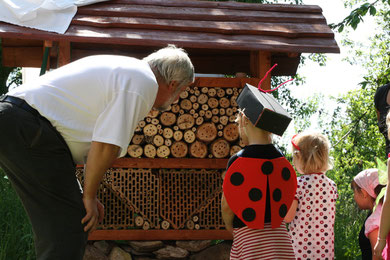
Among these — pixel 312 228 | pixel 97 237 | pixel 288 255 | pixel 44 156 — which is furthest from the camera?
pixel 97 237

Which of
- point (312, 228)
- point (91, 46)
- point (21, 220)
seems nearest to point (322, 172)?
point (312, 228)

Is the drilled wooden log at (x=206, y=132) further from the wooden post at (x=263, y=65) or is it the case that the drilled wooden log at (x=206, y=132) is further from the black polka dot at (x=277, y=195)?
the black polka dot at (x=277, y=195)

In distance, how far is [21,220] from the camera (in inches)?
264

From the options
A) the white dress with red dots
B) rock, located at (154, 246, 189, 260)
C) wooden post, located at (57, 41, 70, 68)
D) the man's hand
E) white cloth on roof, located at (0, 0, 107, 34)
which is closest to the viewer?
the man's hand

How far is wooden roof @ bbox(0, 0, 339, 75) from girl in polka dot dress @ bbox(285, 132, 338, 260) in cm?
148

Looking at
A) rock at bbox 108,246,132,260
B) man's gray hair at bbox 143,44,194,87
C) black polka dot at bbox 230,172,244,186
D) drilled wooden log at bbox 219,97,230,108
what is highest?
man's gray hair at bbox 143,44,194,87

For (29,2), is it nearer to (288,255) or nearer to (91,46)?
(91,46)

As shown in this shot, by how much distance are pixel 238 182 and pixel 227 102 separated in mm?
2128

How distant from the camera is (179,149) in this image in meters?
5.62

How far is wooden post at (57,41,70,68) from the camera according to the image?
554cm

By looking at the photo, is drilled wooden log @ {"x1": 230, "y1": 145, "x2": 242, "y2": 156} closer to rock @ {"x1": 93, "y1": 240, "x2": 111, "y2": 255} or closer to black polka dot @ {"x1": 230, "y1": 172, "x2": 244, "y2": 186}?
rock @ {"x1": 93, "y1": 240, "x2": 111, "y2": 255}

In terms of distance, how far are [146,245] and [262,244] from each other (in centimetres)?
225

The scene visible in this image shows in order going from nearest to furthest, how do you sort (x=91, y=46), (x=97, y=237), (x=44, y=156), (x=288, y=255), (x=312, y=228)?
1. (x=44, y=156)
2. (x=288, y=255)
3. (x=312, y=228)
4. (x=97, y=237)
5. (x=91, y=46)

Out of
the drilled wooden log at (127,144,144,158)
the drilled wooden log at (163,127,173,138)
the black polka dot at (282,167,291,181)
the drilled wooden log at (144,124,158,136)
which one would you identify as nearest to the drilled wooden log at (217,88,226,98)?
the drilled wooden log at (163,127,173,138)
